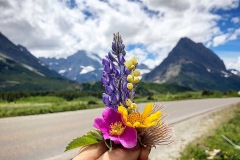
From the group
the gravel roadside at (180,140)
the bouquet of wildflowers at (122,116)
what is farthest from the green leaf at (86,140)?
the gravel roadside at (180,140)

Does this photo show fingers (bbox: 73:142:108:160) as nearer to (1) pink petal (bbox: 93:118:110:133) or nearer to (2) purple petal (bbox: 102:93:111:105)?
(1) pink petal (bbox: 93:118:110:133)

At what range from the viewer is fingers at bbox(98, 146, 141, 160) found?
5.32 ft

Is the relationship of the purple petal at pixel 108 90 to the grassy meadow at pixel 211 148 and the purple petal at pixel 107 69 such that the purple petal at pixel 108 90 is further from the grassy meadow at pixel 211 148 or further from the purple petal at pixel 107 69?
the grassy meadow at pixel 211 148

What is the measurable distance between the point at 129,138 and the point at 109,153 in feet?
0.37

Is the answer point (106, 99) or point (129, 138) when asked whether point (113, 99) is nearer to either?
point (106, 99)

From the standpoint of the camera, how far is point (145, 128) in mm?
1754

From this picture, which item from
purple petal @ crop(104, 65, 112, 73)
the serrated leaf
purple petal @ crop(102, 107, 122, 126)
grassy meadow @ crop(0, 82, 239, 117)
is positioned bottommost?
the serrated leaf

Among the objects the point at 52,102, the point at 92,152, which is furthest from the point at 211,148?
the point at 52,102

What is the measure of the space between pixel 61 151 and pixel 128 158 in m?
9.65

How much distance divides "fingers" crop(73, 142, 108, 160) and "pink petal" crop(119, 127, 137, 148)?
0.33 ft

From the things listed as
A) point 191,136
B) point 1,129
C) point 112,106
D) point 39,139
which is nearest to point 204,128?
point 191,136

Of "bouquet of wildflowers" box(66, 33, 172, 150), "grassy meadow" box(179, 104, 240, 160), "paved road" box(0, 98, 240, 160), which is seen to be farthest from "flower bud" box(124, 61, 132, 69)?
"grassy meadow" box(179, 104, 240, 160)

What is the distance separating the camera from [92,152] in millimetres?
1654

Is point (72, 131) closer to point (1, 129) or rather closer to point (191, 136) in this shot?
point (1, 129)
